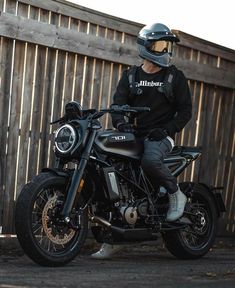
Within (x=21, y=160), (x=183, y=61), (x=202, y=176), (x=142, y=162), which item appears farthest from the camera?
(x=202, y=176)

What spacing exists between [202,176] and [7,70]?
11.5ft

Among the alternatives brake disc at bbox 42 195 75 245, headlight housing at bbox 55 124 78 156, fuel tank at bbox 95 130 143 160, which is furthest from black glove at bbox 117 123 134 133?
brake disc at bbox 42 195 75 245

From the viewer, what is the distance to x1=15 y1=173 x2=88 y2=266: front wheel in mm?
6477

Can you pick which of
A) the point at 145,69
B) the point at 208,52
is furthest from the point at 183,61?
the point at 145,69

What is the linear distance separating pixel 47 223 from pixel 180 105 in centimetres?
192

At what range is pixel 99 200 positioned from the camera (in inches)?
284

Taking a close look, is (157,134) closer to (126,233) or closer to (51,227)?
(126,233)

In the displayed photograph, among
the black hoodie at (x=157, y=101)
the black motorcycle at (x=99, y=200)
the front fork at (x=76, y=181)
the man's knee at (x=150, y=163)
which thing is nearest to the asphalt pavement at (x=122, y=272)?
the black motorcycle at (x=99, y=200)

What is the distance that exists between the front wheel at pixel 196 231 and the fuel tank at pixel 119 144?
3.09 feet

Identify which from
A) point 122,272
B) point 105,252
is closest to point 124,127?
point 105,252

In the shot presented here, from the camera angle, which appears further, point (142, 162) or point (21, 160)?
point (21, 160)

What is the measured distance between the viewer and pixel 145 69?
7.80 m

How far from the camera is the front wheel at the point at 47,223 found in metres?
6.48

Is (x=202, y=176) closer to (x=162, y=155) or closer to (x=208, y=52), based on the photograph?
(x=208, y=52)
